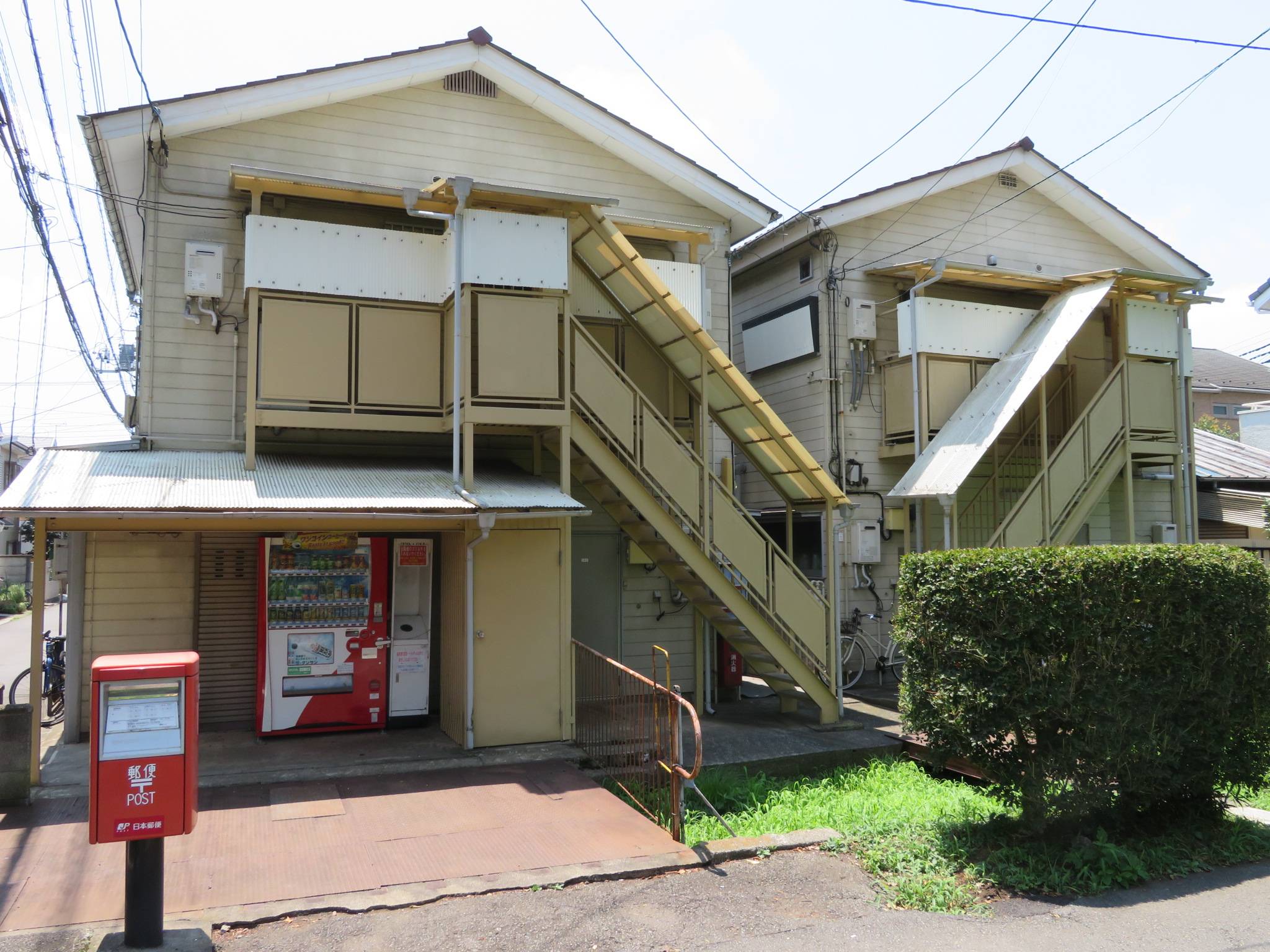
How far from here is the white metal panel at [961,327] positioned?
13.6 meters

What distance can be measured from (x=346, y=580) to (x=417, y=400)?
201 cm

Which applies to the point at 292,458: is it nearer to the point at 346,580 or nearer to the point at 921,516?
the point at 346,580

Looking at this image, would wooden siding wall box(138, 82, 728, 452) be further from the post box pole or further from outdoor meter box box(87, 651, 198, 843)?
the post box pole

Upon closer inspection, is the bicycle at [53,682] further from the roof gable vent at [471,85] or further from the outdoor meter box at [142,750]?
the roof gable vent at [471,85]

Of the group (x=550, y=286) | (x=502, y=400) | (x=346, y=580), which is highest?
(x=550, y=286)

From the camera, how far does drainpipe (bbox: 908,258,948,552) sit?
1333 cm

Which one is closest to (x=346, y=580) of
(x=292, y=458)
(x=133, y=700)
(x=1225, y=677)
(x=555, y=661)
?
(x=292, y=458)

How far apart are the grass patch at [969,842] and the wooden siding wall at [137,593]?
584 centimetres

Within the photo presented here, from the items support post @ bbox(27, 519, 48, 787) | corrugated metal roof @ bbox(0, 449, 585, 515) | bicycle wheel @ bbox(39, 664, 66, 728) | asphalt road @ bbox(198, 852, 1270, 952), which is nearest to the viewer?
asphalt road @ bbox(198, 852, 1270, 952)

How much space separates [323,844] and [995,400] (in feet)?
33.9

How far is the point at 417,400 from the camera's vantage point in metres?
9.92

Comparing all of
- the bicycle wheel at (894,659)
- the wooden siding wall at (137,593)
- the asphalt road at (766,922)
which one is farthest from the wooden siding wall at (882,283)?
the wooden siding wall at (137,593)

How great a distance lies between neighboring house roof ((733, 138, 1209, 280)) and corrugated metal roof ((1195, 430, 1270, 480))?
4110mm

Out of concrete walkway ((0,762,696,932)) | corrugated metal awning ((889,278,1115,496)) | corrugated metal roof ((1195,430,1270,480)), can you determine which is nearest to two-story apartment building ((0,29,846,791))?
concrete walkway ((0,762,696,932))
